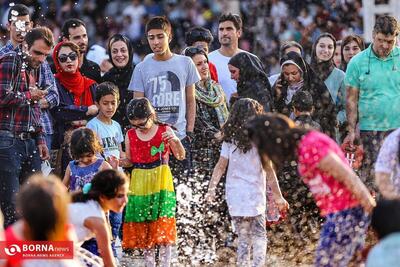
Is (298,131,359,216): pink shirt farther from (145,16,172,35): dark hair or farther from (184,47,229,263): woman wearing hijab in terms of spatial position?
(145,16,172,35): dark hair

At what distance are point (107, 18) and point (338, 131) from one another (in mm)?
10159

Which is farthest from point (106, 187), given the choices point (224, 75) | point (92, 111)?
point (224, 75)

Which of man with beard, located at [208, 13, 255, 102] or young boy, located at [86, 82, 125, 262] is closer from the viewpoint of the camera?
young boy, located at [86, 82, 125, 262]

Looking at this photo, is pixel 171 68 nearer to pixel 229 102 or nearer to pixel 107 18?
pixel 229 102

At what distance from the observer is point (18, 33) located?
36.5ft

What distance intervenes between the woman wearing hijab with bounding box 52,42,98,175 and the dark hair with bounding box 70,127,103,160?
156 cm

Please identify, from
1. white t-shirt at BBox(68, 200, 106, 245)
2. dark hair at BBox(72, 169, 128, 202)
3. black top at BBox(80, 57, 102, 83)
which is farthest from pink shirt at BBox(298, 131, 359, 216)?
black top at BBox(80, 57, 102, 83)

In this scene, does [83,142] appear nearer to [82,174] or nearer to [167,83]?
[82,174]

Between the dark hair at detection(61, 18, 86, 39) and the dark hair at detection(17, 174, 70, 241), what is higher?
the dark hair at detection(61, 18, 86, 39)

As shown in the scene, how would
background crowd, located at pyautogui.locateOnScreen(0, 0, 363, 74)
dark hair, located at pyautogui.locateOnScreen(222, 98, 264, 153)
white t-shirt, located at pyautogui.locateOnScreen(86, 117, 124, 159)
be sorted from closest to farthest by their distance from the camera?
dark hair, located at pyautogui.locateOnScreen(222, 98, 264, 153)
white t-shirt, located at pyautogui.locateOnScreen(86, 117, 124, 159)
background crowd, located at pyautogui.locateOnScreen(0, 0, 363, 74)

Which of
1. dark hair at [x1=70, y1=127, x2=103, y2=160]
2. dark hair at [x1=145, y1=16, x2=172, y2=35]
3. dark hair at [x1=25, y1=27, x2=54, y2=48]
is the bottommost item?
dark hair at [x1=70, y1=127, x2=103, y2=160]

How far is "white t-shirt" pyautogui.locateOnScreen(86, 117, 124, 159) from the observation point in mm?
10820

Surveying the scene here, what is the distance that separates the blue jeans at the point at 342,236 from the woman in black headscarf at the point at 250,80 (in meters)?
3.73

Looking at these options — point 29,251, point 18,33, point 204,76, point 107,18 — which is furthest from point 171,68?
point 107,18
